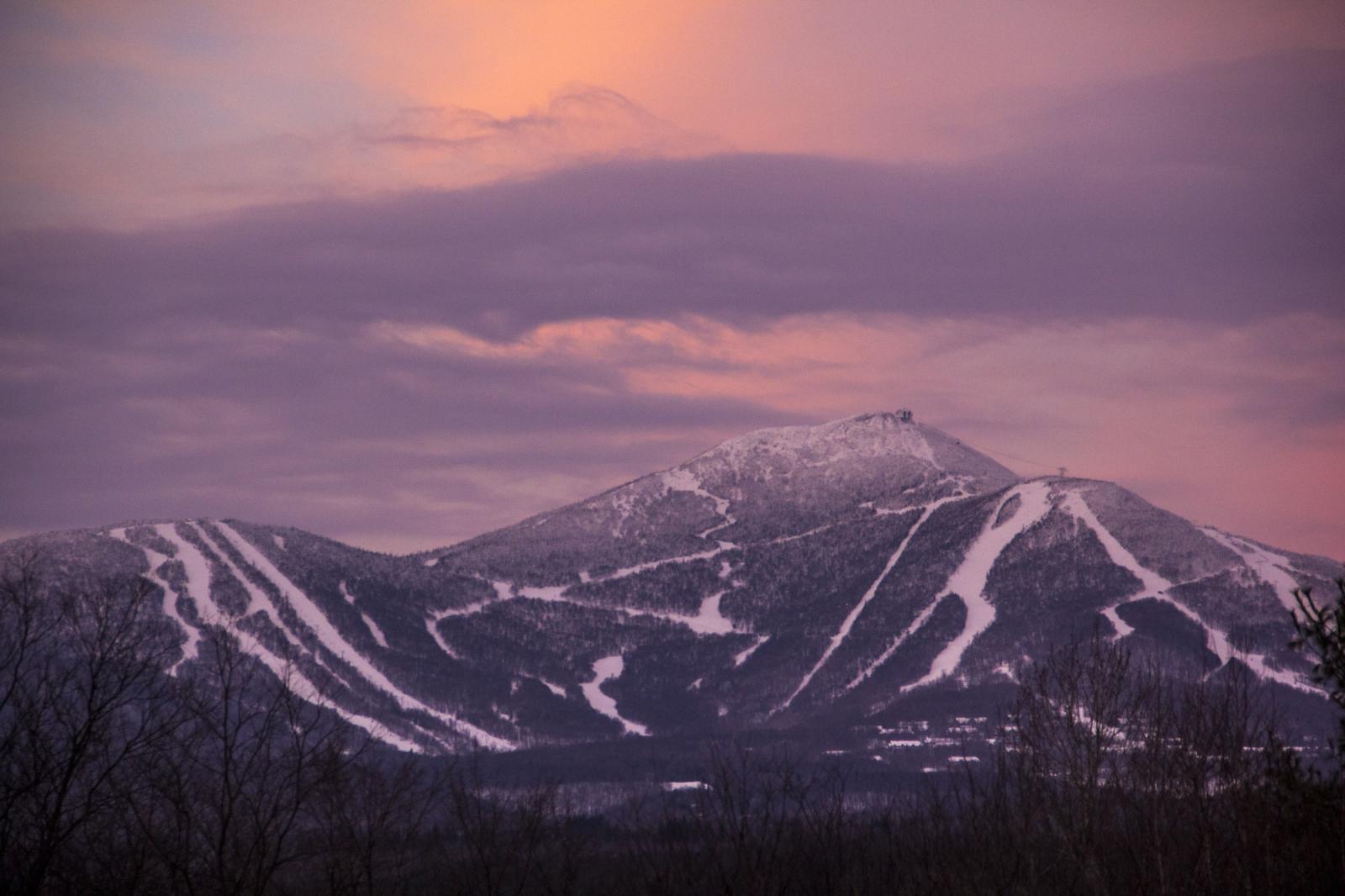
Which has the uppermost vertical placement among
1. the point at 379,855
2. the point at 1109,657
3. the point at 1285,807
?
the point at 1109,657

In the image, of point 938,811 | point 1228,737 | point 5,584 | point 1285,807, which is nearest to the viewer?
point 1285,807

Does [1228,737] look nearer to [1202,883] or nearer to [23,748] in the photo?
[1202,883]

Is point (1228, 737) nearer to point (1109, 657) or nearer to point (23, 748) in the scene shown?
point (1109, 657)

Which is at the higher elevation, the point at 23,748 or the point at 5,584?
the point at 5,584

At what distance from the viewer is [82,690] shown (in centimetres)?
4647

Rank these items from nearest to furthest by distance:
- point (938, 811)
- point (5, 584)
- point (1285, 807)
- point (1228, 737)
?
point (1285, 807)
point (5, 584)
point (1228, 737)
point (938, 811)

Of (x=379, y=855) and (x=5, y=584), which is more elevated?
(x=5, y=584)

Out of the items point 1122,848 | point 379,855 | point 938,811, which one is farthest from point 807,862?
point 379,855

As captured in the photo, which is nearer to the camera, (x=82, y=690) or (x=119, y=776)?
(x=82, y=690)

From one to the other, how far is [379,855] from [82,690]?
1979cm

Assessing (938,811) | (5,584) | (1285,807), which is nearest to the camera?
(1285,807)

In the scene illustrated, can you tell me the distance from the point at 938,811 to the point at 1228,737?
1153cm

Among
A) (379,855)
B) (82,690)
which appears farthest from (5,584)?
(379,855)

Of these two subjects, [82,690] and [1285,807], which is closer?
[1285,807]
